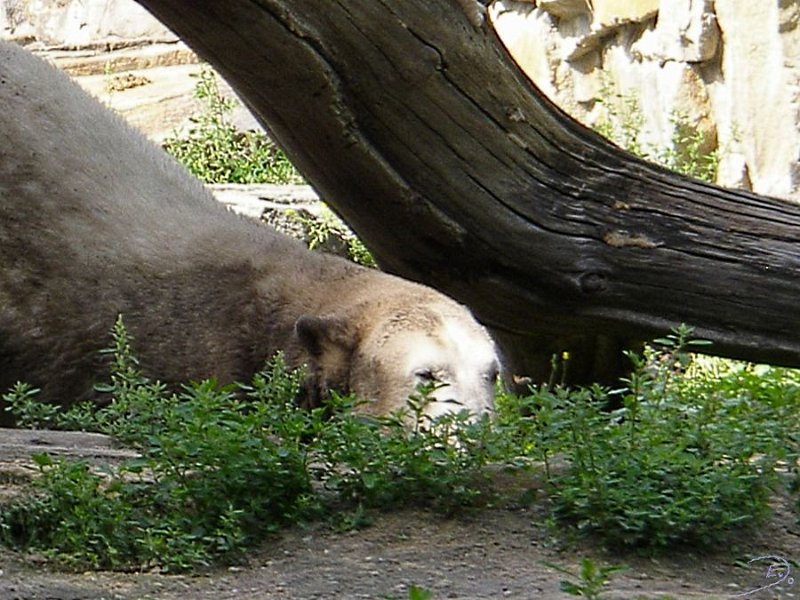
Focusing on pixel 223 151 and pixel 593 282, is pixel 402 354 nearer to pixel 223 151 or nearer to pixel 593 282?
pixel 593 282

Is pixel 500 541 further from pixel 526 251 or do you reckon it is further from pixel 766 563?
pixel 526 251

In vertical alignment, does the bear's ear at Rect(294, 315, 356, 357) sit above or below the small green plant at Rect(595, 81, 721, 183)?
below

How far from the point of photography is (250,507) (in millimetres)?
3680

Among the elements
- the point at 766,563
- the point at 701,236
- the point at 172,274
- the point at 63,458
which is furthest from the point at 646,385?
the point at 172,274

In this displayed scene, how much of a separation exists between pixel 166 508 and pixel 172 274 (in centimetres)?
268

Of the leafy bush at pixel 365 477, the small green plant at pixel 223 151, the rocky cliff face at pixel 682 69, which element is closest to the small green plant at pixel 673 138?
the rocky cliff face at pixel 682 69

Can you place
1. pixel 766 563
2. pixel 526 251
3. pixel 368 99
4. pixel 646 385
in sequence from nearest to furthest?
pixel 766 563, pixel 646 385, pixel 368 99, pixel 526 251

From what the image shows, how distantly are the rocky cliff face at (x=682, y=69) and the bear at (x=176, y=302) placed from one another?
216 inches

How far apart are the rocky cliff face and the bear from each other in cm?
548

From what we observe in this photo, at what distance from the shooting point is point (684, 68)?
12.6 metres

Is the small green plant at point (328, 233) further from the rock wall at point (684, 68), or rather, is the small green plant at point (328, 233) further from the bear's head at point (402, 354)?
the bear's head at point (402, 354)

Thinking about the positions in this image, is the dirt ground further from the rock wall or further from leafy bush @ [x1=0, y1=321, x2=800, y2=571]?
the rock wall

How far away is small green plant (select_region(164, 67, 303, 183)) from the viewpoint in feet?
44.6

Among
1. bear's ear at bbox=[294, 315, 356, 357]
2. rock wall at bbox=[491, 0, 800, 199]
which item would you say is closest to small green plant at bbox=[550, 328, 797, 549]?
bear's ear at bbox=[294, 315, 356, 357]
